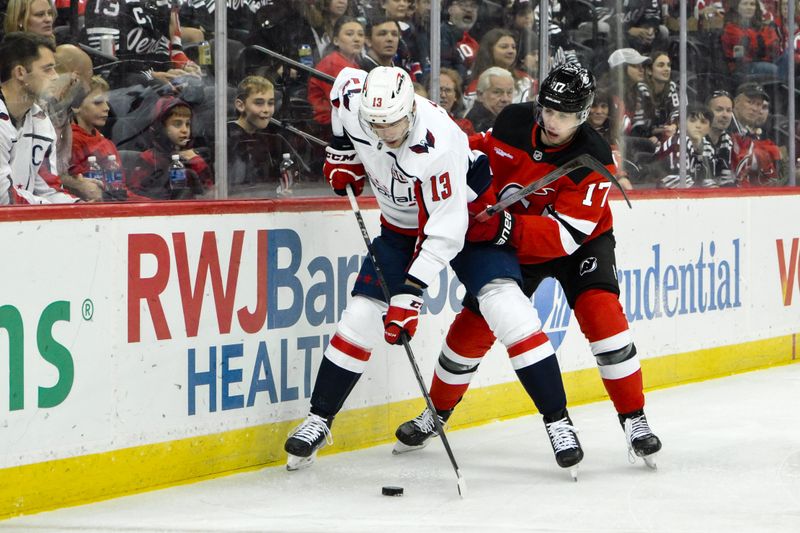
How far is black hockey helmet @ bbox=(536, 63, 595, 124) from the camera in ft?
13.1

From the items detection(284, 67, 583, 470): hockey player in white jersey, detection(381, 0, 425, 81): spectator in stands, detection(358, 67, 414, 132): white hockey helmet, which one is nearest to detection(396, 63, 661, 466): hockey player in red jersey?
detection(284, 67, 583, 470): hockey player in white jersey

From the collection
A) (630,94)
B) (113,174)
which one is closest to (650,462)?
(113,174)

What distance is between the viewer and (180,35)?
14.9 ft

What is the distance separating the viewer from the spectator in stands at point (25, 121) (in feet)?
13.0

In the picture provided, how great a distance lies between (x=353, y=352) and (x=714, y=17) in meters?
3.92

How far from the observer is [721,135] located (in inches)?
284

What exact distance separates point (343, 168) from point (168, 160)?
2.12 ft

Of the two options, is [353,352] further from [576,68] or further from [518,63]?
[518,63]

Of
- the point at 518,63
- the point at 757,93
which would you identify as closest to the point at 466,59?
the point at 518,63

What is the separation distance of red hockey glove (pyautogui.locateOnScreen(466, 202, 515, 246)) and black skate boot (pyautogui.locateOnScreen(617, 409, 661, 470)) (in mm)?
715

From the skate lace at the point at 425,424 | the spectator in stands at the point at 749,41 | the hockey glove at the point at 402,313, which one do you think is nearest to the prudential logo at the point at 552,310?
the skate lace at the point at 425,424

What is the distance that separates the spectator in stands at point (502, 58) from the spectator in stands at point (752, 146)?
168cm

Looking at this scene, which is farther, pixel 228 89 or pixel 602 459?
pixel 228 89

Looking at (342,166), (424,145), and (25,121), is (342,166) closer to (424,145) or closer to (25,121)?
(424,145)
